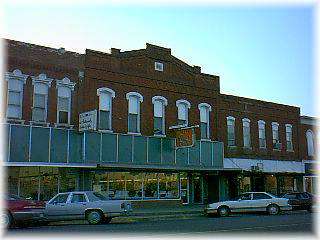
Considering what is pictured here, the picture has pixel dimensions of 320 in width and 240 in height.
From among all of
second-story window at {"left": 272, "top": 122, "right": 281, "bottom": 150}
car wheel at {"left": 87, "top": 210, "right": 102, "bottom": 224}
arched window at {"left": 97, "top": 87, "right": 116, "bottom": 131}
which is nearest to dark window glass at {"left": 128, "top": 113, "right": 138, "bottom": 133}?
arched window at {"left": 97, "top": 87, "right": 116, "bottom": 131}

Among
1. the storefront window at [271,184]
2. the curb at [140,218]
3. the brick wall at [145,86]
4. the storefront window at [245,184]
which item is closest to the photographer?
the curb at [140,218]

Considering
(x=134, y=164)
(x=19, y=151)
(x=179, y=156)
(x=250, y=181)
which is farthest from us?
(x=250, y=181)

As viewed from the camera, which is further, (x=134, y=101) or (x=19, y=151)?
(x=134, y=101)

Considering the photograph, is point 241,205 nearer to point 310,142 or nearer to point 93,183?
point 93,183

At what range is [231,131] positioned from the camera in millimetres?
33531

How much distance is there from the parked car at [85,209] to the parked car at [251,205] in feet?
22.1

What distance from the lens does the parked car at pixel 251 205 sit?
2439cm

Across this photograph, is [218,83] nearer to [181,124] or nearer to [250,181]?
[181,124]

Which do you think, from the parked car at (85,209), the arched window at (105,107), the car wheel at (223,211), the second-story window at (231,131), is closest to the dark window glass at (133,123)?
the arched window at (105,107)

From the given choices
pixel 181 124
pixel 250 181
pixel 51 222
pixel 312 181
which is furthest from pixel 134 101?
pixel 312 181

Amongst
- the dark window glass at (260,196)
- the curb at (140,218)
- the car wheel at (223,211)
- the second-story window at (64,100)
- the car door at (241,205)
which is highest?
the second-story window at (64,100)

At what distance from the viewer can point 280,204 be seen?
25.0m

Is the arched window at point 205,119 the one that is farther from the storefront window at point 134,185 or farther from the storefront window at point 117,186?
the storefront window at point 117,186

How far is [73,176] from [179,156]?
22.5 ft
